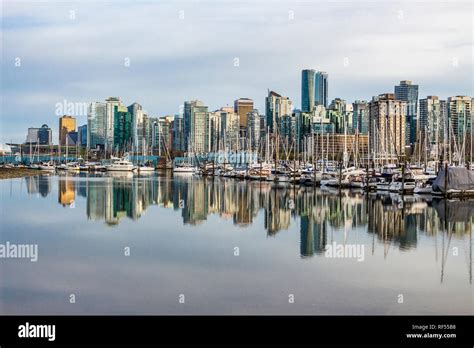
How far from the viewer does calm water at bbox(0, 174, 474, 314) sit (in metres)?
18.0

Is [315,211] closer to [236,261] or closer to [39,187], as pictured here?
[236,261]

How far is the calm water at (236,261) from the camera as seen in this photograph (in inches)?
709

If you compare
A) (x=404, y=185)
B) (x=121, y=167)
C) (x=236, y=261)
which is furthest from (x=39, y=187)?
(x=121, y=167)

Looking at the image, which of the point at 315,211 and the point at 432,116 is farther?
the point at 432,116

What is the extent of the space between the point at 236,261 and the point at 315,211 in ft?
63.1

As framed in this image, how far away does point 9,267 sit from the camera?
2308cm

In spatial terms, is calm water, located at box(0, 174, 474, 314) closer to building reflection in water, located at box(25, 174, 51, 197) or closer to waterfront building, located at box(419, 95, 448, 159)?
building reflection in water, located at box(25, 174, 51, 197)

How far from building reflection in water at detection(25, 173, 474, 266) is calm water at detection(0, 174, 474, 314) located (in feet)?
0.37

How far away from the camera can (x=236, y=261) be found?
24484 millimetres

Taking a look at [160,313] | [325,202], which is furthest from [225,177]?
→ [160,313]

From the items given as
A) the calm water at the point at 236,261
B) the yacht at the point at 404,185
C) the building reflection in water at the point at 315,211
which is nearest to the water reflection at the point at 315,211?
the building reflection in water at the point at 315,211

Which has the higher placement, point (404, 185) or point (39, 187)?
point (404, 185)

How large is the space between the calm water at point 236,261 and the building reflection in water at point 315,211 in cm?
11
